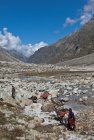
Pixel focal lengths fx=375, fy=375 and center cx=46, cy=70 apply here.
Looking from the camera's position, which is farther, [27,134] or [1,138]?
[27,134]

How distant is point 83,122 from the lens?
113 ft

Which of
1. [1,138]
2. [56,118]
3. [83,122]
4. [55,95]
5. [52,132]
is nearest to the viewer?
[1,138]

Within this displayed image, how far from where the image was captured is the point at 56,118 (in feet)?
125

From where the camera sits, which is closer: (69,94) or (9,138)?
(9,138)

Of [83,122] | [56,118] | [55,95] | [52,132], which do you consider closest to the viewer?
[52,132]

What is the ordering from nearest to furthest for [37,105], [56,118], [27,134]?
[27,134] → [56,118] → [37,105]

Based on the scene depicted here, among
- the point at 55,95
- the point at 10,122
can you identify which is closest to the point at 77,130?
the point at 10,122

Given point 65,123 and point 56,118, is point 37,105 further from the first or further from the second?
point 65,123

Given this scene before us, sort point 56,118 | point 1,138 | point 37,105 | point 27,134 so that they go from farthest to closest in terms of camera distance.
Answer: point 37,105 → point 56,118 → point 27,134 → point 1,138

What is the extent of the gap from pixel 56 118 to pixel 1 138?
13.4 metres

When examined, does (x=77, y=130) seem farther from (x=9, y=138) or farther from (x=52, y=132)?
(x=9, y=138)

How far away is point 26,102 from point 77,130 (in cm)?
1681

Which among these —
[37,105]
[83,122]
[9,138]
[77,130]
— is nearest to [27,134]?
[9,138]

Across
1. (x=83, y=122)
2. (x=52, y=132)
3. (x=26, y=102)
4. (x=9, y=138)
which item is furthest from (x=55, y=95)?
(x=9, y=138)
